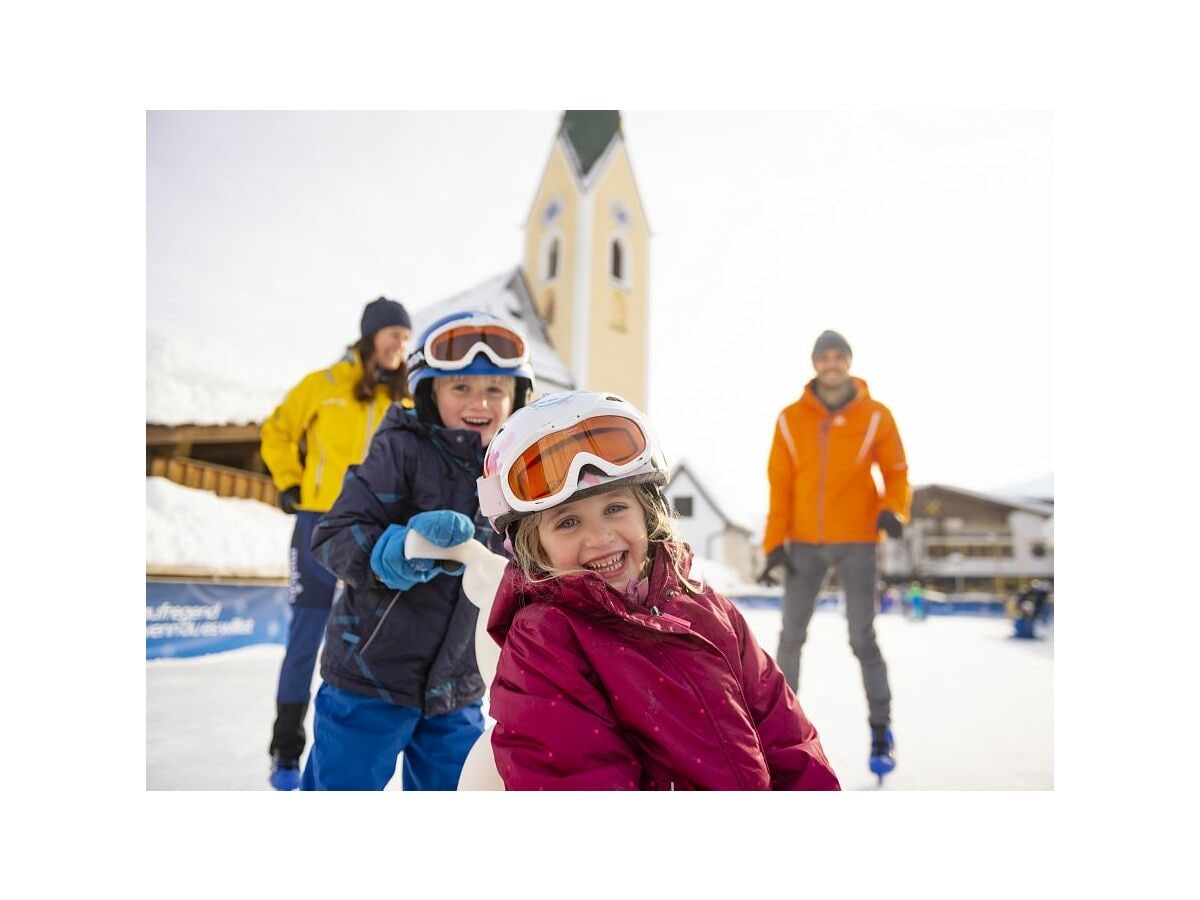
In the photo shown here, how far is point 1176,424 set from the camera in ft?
7.16

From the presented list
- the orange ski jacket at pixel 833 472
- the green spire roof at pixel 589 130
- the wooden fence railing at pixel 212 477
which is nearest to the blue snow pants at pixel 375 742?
the orange ski jacket at pixel 833 472

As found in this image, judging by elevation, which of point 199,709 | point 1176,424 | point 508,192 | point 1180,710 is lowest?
point 199,709

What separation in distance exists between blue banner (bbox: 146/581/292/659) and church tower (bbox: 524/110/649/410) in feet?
9.90

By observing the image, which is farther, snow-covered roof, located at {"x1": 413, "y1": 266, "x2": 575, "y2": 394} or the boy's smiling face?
snow-covered roof, located at {"x1": 413, "y1": 266, "x2": 575, "y2": 394}

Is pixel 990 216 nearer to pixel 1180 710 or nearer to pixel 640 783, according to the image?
pixel 1180 710

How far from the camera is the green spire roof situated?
8.57 feet

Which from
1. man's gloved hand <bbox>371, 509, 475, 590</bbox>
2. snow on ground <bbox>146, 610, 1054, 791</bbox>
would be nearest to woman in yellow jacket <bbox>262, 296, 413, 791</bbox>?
snow on ground <bbox>146, 610, 1054, 791</bbox>

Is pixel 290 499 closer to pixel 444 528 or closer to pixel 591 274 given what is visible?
pixel 444 528

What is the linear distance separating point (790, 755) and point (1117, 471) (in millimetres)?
1713

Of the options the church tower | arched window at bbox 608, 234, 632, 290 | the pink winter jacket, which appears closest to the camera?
the pink winter jacket

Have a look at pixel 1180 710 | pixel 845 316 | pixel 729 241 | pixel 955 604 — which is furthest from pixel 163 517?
pixel 955 604

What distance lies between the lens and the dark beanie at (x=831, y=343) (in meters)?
2.61

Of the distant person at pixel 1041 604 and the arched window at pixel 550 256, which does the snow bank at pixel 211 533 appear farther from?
the distant person at pixel 1041 604

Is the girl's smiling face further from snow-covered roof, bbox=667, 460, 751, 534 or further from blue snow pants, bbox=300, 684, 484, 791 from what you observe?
snow-covered roof, bbox=667, 460, 751, 534
